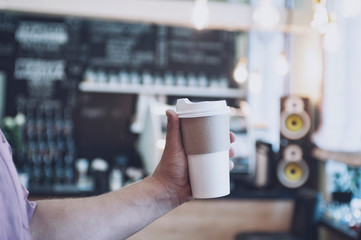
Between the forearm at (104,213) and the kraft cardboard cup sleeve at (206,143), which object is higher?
the kraft cardboard cup sleeve at (206,143)

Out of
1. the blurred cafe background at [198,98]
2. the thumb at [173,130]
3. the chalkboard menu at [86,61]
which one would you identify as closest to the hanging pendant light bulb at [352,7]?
the blurred cafe background at [198,98]

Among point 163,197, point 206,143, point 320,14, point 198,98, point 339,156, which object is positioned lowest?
point 339,156

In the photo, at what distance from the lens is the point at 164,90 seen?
5305 millimetres

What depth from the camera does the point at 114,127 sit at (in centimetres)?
541

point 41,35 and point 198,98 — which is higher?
point 41,35

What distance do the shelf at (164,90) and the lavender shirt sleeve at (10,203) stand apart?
14.4 ft

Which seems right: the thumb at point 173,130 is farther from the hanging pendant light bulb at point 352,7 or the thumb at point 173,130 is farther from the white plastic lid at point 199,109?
the hanging pendant light bulb at point 352,7

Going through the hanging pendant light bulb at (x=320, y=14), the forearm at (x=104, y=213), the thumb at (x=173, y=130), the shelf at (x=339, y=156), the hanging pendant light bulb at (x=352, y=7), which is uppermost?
the hanging pendant light bulb at (x=352, y=7)

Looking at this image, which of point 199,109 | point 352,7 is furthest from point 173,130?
point 352,7

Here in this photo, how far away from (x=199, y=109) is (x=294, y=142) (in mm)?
2982

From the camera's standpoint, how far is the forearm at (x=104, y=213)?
94 cm

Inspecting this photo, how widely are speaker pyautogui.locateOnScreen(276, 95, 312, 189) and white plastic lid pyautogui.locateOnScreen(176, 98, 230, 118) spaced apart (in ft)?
9.17

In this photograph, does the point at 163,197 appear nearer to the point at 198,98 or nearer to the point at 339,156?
the point at 339,156

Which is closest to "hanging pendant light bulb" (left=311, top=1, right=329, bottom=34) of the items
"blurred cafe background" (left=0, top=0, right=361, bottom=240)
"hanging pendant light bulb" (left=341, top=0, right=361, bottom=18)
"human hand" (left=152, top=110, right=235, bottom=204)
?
"blurred cafe background" (left=0, top=0, right=361, bottom=240)
